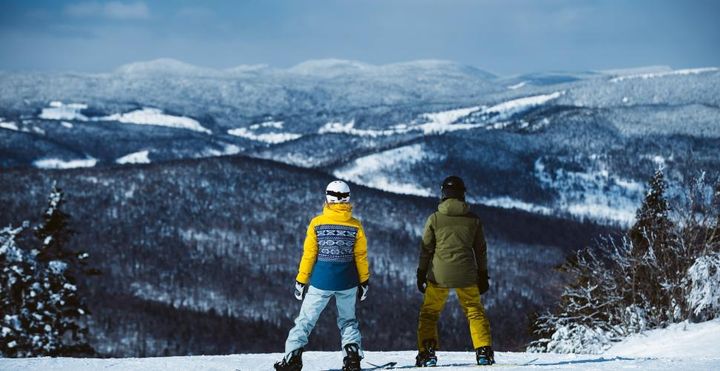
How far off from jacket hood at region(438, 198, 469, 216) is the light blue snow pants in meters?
1.58

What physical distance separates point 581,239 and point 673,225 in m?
173

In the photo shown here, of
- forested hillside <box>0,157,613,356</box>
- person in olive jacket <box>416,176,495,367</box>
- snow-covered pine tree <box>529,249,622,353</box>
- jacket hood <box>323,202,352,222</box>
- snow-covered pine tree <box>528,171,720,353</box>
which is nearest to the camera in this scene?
jacket hood <box>323,202,352,222</box>

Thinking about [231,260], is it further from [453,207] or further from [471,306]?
[453,207]

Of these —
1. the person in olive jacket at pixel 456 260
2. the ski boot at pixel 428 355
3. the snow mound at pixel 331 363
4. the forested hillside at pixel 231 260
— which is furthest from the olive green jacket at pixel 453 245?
the forested hillside at pixel 231 260

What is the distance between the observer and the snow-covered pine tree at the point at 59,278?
23453 mm

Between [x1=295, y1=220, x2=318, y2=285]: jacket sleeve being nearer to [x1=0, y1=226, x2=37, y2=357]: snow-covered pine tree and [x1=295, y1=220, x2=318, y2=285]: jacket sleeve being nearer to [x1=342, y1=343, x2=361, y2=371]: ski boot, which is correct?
[x1=342, y1=343, x2=361, y2=371]: ski boot

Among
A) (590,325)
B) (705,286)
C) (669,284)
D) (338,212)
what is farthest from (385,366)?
(590,325)

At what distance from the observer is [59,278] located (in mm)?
23859

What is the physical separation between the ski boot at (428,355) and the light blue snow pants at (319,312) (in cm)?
107

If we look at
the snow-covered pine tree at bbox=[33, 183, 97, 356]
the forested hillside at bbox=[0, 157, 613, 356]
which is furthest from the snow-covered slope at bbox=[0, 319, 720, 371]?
the forested hillside at bbox=[0, 157, 613, 356]

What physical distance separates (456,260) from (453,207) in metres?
0.71

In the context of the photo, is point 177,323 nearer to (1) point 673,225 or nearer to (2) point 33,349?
(2) point 33,349

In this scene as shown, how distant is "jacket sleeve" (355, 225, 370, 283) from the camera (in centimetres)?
946

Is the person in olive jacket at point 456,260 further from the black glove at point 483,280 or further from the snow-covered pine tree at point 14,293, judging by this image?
the snow-covered pine tree at point 14,293
